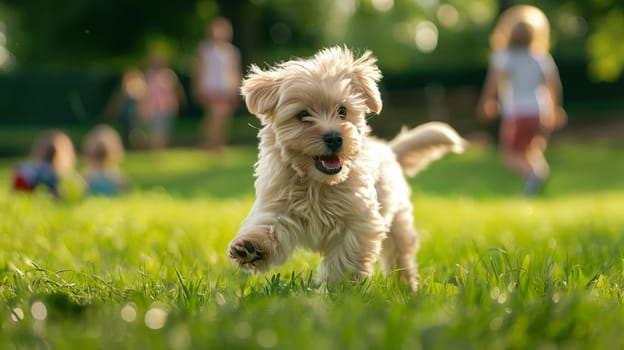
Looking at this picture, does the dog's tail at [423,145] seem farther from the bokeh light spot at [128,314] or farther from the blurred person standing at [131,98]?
the blurred person standing at [131,98]

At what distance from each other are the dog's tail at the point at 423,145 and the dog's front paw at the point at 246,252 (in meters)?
1.99

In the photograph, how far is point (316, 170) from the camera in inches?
146

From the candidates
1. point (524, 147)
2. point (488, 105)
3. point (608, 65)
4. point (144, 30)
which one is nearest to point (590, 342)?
point (488, 105)

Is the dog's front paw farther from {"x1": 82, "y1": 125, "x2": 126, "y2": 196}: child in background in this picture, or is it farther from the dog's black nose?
{"x1": 82, "y1": 125, "x2": 126, "y2": 196}: child in background

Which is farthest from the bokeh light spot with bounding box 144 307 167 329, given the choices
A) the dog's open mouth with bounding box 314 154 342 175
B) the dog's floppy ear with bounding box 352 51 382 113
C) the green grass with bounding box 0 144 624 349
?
the dog's floppy ear with bounding box 352 51 382 113

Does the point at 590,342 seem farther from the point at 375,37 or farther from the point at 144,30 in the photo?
the point at 375,37

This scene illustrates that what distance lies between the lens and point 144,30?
3078 centimetres

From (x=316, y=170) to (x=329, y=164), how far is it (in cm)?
7

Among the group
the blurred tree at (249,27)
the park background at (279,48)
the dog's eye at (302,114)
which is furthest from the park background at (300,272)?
the blurred tree at (249,27)

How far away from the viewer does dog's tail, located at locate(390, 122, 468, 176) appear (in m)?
5.21

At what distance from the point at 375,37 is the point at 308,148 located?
42.2 m

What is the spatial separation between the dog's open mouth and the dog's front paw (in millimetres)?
513

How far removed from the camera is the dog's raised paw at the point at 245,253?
136 inches

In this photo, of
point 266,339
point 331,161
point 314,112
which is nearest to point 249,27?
point 314,112
